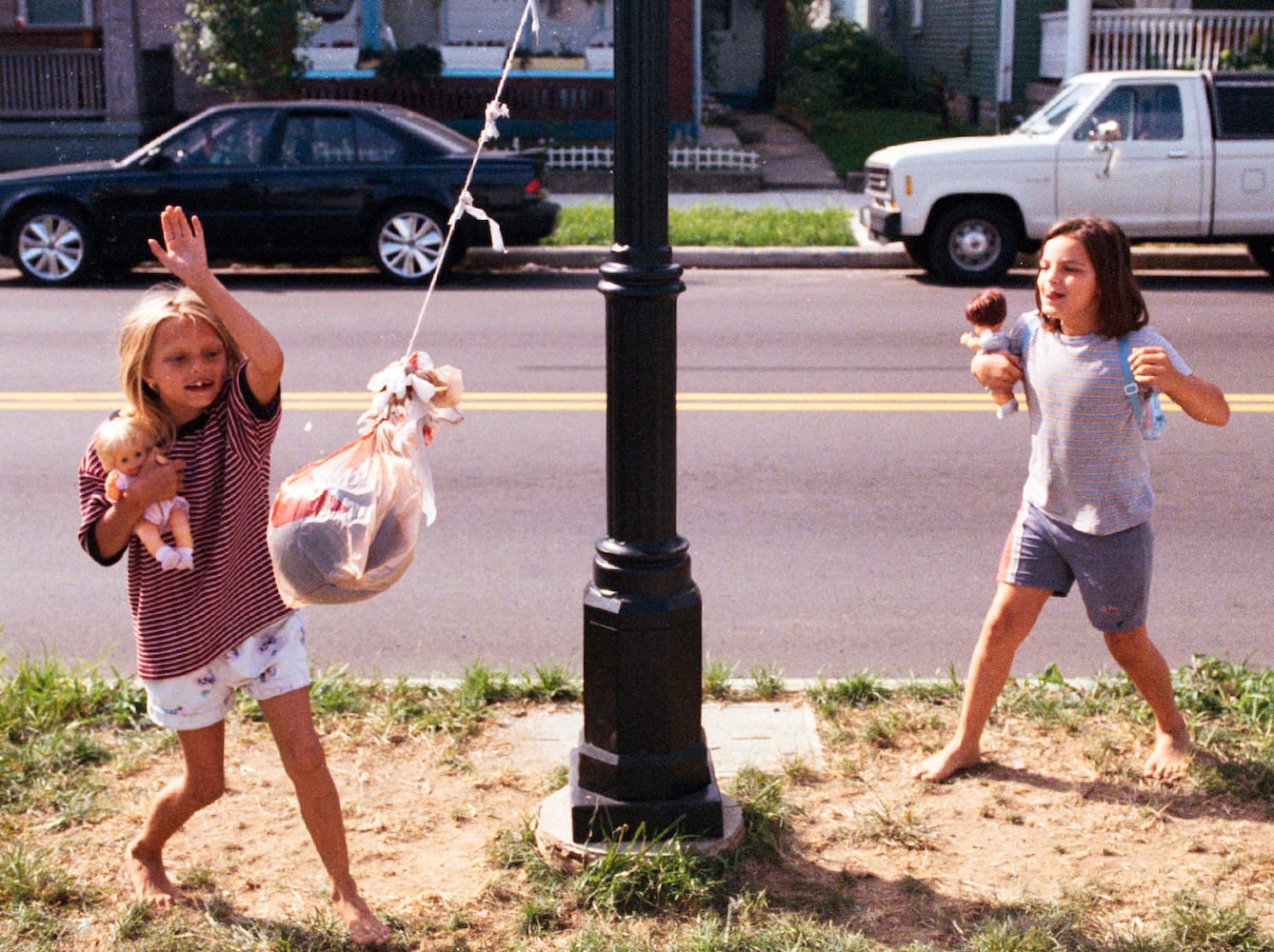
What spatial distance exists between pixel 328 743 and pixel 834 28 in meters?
29.7

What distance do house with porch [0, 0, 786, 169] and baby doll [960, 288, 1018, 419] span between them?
419 inches

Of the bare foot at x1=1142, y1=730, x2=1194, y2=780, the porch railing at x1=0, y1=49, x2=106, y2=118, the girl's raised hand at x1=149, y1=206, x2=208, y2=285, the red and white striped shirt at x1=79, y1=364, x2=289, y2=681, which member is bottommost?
the bare foot at x1=1142, y1=730, x2=1194, y2=780

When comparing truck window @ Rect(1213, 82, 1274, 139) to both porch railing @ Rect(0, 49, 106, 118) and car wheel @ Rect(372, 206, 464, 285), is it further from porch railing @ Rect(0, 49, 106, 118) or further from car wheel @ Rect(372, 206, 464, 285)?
porch railing @ Rect(0, 49, 106, 118)

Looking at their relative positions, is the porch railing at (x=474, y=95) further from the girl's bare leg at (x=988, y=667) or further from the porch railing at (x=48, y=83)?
the girl's bare leg at (x=988, y=667)

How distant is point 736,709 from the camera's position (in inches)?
181

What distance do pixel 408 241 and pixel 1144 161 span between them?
647 cm

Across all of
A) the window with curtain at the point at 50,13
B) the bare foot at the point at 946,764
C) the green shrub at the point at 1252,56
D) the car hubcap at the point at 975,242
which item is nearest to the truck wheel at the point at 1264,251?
the car hubcap at the point at 975,242

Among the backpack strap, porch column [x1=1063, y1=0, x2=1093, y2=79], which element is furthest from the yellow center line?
porch column [x1=1063, y1=0, x2=1093, y2=79]

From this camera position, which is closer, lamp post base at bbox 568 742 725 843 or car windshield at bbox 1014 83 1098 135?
lamp post base at bbox 568 742 725 843

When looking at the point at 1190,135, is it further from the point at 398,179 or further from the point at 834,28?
the point at 834,28

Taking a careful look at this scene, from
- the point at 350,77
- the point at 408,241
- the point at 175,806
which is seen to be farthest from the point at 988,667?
the point at 350,77

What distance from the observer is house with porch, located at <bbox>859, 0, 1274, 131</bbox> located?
21.3 m

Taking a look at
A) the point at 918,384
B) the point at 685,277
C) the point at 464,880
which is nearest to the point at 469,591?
the point at 464,880

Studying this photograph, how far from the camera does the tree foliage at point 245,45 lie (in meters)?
17.5
